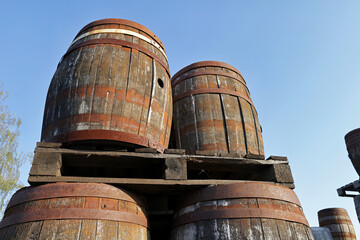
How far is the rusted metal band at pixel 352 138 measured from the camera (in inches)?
408

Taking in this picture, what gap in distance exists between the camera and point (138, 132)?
396 cm

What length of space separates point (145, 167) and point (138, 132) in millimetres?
505

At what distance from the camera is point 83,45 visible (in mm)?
4551

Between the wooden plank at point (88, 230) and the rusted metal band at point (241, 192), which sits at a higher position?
the rusted metal band at point (241, 192)

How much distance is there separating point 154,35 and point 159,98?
1456 millimetres

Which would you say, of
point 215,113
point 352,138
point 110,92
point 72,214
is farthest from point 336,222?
point 72,214

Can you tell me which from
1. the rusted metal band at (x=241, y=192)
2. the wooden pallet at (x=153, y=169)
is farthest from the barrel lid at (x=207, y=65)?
the rusted metal band at (x=241, y=192)

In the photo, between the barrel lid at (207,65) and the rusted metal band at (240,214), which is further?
the barrel lid at (207,65)

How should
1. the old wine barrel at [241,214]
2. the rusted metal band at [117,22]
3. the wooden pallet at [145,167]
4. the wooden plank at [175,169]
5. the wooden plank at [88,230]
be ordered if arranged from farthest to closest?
the rusted metal band at [117,22] → the wooden plank at [175,169] → the wooden pallet at [145,167] → the old wine barrel at [241,214] → the wooden plank at [88,230]

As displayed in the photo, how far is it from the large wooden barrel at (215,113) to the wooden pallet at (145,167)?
70cm

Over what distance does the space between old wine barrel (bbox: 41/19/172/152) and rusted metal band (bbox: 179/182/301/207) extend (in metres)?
1.00

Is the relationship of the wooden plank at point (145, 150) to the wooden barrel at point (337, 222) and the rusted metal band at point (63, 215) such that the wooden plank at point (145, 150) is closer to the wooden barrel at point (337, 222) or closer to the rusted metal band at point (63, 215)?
the rusted metal band at point (63, 215)

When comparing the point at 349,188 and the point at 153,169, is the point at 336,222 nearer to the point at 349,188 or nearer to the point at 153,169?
the point at 349,188

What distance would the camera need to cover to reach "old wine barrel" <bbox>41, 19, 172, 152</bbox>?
384 centimetres
